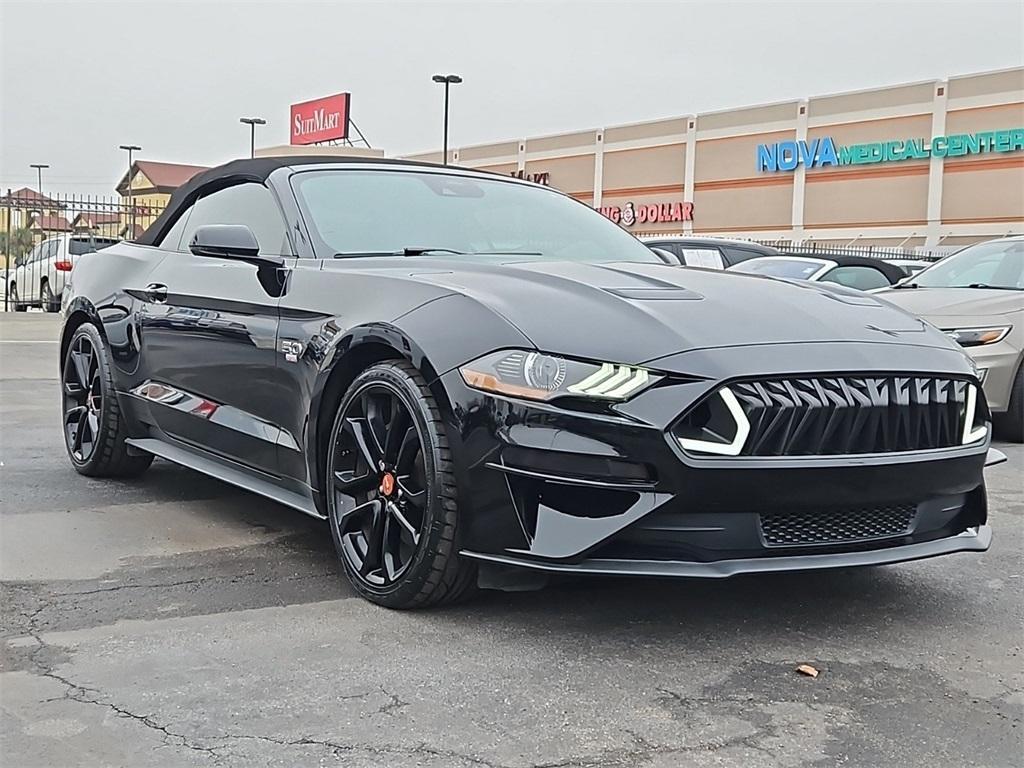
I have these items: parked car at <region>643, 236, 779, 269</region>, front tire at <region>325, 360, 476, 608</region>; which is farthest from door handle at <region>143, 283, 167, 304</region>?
parked car at <region>643, 236, 779, 269</region>

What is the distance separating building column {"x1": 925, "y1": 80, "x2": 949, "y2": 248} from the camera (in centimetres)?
3391

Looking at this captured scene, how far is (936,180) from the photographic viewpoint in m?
34.1

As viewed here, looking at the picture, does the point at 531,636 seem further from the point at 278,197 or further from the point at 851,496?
the point at 278,197

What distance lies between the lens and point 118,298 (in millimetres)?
5133

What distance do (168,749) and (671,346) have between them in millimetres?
1546

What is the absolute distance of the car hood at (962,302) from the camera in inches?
273

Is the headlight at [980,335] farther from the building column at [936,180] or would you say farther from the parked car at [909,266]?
the building column at [936,180]

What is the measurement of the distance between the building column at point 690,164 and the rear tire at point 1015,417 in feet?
114

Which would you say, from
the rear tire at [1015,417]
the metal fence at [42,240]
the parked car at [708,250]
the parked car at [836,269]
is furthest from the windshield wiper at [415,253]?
the metal fence at [42,240]

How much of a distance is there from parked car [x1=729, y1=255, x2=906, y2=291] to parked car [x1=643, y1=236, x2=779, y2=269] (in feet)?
3.24

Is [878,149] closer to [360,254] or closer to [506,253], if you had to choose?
[506,253]

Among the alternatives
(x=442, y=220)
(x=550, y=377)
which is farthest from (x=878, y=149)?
(x=550, y=377)

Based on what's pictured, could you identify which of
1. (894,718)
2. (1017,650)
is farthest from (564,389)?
(1017,650)

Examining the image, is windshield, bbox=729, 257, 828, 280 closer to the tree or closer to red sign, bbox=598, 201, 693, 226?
the tree
